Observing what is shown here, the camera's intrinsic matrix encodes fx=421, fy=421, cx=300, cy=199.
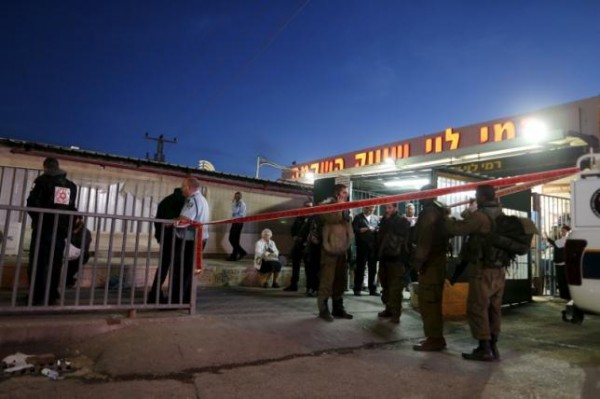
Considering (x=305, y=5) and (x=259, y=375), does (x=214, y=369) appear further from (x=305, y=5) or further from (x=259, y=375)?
(x=305, y=5)

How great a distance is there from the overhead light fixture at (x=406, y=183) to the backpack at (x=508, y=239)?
13.5 feet

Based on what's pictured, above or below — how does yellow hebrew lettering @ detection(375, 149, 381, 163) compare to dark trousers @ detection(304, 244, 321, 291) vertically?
above

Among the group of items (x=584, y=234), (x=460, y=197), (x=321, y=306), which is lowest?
(x=321, y=306)

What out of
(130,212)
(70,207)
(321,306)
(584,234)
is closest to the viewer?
(584,234)

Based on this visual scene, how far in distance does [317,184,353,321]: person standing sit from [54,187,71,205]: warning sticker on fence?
10.5 feet

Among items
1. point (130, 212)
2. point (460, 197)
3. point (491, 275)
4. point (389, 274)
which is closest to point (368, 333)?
point (389, 274)

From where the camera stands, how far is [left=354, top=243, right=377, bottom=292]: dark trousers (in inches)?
316

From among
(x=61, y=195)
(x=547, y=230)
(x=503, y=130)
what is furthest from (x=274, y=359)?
(x=503, y=130)

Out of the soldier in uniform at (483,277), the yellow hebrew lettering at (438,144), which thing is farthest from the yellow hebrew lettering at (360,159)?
the soldier in uniform at (483,277)

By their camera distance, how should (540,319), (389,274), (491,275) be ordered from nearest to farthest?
(491,275) < (389,274) < (540,319)

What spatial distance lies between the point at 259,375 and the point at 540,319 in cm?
546

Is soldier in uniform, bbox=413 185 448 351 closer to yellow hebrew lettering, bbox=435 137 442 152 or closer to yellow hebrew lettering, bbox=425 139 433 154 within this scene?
yellow hebrew lettering, bbox=435 137 442 152

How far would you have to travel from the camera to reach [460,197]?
841cm

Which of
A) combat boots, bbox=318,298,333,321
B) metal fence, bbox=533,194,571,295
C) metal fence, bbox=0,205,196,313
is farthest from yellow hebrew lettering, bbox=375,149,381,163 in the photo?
metal fence, bbox=0,205,196,313
